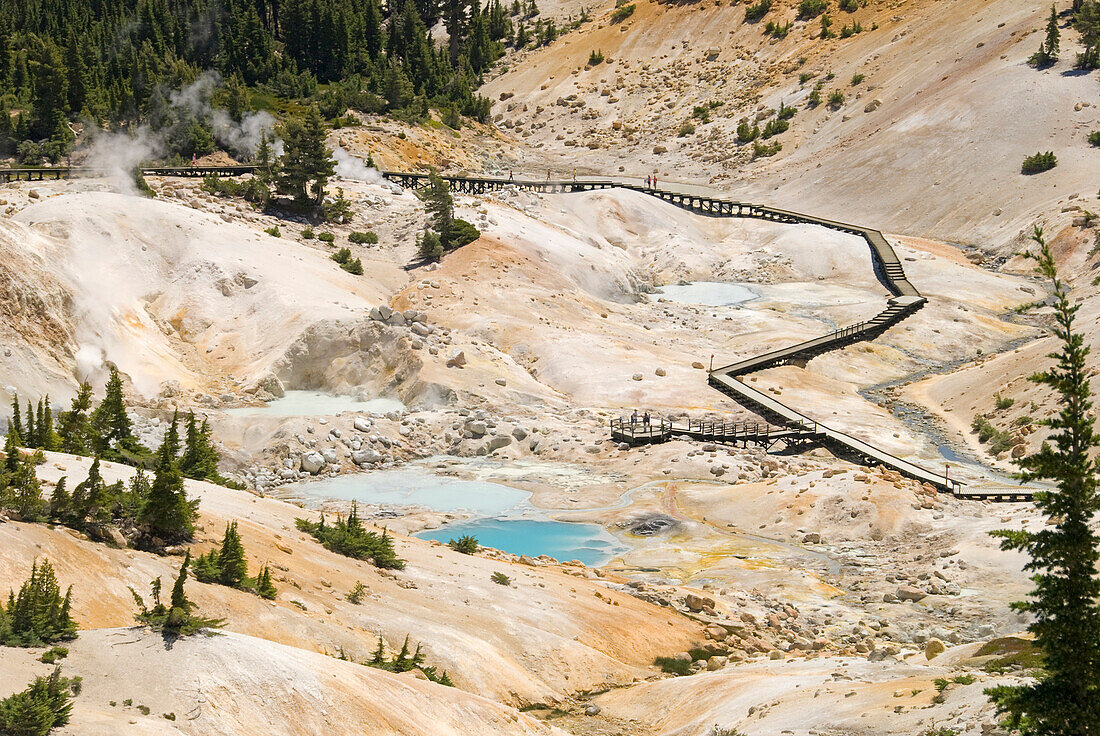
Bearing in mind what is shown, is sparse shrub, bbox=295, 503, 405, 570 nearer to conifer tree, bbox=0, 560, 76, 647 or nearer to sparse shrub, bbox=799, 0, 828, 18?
conifer tree, bbox=0, 560, 76, 647

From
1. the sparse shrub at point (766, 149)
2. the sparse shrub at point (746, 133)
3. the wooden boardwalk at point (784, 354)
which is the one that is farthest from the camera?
the sparse shrub at point (746, 133)

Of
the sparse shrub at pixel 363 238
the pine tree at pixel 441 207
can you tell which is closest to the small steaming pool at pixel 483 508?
the pine tree at pixel 441 207

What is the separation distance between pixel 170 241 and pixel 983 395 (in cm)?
A: 4024

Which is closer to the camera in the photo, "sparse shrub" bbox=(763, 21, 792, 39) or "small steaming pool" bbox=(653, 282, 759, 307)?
"small steaming pool" bbox=(653, 282, 759, 307)

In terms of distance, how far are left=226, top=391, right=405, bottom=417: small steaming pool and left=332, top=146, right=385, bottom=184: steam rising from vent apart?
32182 mm

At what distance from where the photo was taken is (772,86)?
382ft

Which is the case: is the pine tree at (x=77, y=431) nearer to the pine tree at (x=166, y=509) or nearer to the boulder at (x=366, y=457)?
the pine tree at (x=166, y=509)

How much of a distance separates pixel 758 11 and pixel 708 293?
59.8 meters

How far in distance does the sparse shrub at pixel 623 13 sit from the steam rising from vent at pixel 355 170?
5791 cm

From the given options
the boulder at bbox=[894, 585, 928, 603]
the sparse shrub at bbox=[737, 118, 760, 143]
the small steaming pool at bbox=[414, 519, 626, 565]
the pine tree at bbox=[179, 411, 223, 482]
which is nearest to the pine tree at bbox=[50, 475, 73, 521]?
the pine tree at bbox=[179, 411, 223, 482]

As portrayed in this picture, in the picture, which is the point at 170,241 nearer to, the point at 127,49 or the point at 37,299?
the point at 37,299

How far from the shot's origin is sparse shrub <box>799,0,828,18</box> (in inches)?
4862

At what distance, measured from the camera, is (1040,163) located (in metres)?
85.9

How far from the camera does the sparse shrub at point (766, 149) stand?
10681 cm
